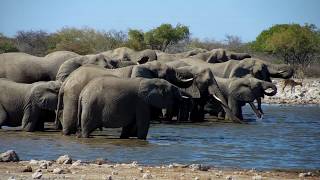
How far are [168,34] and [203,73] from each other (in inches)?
1595

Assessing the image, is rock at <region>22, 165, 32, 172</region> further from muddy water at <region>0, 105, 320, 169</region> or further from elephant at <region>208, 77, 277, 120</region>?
elephant at <region>208, 77, 277, 120</region>

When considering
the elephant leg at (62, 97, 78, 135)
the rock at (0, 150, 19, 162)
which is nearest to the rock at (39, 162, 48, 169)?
the rock at (0, 150, 19, 162)

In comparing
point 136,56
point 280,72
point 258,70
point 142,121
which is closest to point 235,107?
point 258,70

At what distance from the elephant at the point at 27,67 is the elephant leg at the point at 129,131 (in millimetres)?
7507

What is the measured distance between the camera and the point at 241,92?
26031 millimetres

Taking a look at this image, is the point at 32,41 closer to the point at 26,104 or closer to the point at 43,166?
the point at 26,104

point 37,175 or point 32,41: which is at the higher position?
point 32,41

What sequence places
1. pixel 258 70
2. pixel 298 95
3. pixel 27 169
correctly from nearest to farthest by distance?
pixel 27 169 → pixel 258 70 → pixel 298 95

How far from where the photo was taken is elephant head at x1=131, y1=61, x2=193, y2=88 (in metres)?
21.2

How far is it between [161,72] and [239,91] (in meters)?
4.29

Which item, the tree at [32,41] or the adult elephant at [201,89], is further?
the tree at [32,41]

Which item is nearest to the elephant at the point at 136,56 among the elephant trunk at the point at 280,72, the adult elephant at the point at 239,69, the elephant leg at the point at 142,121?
the adult elephant at the point at 239,69

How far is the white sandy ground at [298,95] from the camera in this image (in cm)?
3897

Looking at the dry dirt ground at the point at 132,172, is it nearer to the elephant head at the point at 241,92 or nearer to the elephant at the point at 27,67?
the elephant at the point at 27,67
